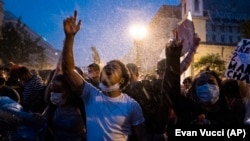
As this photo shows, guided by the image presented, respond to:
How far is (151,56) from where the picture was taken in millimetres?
65500

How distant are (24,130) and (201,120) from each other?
1.74m

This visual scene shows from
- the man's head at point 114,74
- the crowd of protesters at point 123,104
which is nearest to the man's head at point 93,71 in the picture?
the crowd of protesters at point 123,104

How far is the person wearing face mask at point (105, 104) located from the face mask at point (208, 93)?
663 mm

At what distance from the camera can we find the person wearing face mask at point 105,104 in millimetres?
3777

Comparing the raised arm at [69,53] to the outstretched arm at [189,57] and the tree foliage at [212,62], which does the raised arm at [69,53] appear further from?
the tree foliage at [212,62]

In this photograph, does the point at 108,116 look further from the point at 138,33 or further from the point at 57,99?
the point at 138,33

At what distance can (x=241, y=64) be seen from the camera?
520 cm

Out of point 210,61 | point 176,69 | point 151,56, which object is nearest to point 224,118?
point 176,69

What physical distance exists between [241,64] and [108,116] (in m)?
2.23

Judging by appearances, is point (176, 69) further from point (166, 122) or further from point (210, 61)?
point (210, 61)

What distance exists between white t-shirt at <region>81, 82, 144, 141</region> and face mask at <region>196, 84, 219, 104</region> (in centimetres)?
66

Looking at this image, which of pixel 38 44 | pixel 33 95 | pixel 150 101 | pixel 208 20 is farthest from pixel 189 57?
pixel 208 20

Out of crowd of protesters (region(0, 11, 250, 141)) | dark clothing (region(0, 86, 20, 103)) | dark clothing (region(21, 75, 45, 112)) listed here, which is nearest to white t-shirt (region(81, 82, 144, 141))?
crowd of protesters (region(0, 11, 250, 141))

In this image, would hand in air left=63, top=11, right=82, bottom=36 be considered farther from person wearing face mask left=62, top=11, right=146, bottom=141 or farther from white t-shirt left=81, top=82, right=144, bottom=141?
white t-shirt left=81, top=82, right=144, bottom=141
